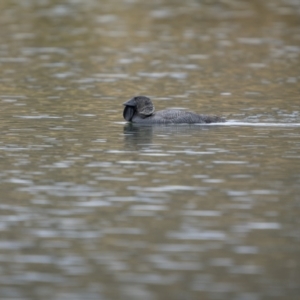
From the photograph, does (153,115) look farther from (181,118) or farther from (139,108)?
(181,118)

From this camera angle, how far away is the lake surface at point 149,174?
1098 centimetres

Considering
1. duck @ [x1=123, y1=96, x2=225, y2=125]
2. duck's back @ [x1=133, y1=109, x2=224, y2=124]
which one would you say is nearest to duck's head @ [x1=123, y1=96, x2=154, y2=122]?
duck @ [x1=123, y1=96, x2=225, y2=125]

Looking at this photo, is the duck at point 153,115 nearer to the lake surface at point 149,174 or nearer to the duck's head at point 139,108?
the duck's head at point 139,108

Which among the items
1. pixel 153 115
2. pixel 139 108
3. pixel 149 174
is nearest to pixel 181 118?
pixel 153 115

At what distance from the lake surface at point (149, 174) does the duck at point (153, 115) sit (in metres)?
0.21

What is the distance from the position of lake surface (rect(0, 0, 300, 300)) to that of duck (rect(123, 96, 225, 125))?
0.70 ft

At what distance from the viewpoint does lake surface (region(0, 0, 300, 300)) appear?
1098 cm

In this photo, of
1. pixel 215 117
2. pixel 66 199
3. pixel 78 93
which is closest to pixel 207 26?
pixel 78 93

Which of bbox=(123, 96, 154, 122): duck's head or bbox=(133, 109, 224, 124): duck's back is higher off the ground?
bbox=(123, 96, 154, 122): duck's head

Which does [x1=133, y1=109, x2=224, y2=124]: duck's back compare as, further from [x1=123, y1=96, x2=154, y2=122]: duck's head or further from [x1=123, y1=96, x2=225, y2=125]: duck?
[x1=123, y1=96, x2=154, y2=122]: duck's head

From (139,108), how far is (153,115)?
309mm

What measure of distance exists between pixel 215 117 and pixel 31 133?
3418 mm

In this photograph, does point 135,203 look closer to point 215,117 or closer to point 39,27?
point 215,117

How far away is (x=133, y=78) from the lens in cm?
2769
